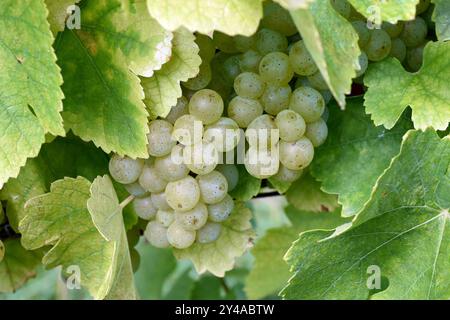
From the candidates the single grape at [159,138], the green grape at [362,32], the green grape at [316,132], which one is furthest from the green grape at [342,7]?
the single grape at [159,138]

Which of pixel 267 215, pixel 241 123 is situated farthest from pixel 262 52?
pixel 267 215

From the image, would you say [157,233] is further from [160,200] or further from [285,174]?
[285,174]

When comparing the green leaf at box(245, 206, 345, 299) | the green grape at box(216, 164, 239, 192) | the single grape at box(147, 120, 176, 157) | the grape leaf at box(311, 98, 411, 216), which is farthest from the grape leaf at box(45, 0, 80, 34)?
the green leaf at box(245, 206, 345, 299)

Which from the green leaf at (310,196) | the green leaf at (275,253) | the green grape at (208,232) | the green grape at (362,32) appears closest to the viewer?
the green grape at (362,32)

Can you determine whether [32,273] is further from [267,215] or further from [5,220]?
[267,215]

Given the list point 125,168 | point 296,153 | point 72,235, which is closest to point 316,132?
point 296,153

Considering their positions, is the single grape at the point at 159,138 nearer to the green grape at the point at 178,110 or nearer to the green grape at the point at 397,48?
the green grape at the point at 178,110
